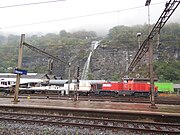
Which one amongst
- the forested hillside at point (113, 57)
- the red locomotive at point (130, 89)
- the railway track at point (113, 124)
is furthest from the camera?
the forested hillside at point (113, 57)

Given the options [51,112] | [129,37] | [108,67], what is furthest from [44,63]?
[51,112]

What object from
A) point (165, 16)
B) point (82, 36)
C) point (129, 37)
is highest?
point (82, 36)

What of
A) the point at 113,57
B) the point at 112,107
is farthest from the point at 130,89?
the point at 113,57

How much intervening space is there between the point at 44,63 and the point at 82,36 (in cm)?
5764

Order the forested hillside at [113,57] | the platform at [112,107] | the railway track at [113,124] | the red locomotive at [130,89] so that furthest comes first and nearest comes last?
the forested hillside at [113,57] → the red locomotive at [130,89] → the platform at [112,107] → the railway track at [113,124]

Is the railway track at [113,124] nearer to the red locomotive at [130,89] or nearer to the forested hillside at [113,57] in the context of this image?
the red locomotive at [130,89]

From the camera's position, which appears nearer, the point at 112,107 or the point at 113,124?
the point at 113,124

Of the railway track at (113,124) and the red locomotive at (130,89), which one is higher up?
the red locomotive at (130,89)

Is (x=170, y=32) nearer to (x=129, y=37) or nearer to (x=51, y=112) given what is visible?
(x=129, y=37)

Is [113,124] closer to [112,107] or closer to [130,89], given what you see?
[112,107]

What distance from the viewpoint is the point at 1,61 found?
100375 mm

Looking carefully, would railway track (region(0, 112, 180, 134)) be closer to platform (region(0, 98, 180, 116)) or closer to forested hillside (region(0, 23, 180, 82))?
platform (region(0, 98, 180, 116))

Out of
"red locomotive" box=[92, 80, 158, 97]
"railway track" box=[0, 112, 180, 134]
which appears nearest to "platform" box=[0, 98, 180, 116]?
"railway track" box=[0, 112, 180, 134]

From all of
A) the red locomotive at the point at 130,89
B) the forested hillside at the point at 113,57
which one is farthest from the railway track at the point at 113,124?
the forested hillside at the point at 113,57
